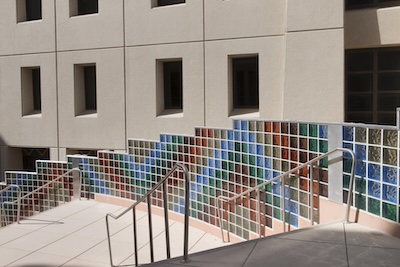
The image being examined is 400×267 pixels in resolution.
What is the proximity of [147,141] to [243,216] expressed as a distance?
3.40 m

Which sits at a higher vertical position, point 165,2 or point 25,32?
point 165,2

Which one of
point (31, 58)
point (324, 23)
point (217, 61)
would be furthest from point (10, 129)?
point (324, 23)

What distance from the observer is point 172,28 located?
32.2ft

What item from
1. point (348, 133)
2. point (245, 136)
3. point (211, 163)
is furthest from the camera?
point (211, 163)

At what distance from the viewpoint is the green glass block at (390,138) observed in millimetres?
4117

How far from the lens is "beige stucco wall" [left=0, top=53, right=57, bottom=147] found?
1151 cm

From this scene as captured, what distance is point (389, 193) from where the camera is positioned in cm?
419

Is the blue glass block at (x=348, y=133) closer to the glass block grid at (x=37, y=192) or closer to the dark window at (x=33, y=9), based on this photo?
the glass block grid at (x=37, y=192)

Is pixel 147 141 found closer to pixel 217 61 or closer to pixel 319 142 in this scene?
pixel 217 61

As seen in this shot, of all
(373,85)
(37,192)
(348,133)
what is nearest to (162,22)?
(373,85)

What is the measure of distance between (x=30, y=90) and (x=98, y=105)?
2.76 meters

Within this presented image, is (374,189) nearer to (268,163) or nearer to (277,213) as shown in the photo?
(277,213)

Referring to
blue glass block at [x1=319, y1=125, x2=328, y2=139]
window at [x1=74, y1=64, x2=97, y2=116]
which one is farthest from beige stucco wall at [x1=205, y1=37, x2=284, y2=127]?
window at [x1=74, y1=64, x2=97, y2=116]

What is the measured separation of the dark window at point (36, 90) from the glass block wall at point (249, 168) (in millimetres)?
2149
